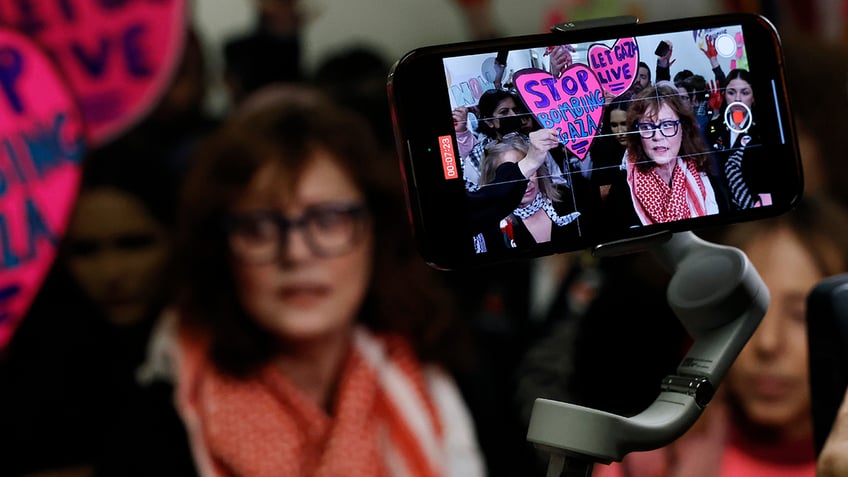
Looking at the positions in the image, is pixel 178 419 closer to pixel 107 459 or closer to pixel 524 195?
pixel 107 459

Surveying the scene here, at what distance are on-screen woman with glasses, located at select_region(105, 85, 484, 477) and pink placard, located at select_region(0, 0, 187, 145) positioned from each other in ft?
0.74

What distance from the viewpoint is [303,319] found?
1.21m

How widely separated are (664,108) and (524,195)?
108 mm

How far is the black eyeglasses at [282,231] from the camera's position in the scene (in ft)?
3.92

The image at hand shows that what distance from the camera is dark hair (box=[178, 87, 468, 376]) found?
48.8 inches

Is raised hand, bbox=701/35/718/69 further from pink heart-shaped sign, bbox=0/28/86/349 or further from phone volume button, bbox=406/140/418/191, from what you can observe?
pink heart-shaped sign, bbox=0/28/86/349

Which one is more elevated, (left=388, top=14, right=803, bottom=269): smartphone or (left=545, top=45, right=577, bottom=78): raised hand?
(left=545, top=45, right=577, bottom=78): raised hand

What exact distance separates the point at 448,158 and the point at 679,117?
0.15 metres

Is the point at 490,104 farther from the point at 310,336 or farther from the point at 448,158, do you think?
the point at 310,336

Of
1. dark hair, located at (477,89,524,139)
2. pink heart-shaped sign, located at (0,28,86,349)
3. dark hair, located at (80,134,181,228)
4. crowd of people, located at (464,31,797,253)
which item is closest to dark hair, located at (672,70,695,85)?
crowd of people, located at (464,31,797,253)

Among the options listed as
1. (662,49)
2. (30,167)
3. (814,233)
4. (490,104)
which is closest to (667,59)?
(662,49)

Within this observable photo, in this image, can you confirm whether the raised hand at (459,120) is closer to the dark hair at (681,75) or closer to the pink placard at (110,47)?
the dark hair at (681,75)

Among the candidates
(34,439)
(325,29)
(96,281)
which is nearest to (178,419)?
(34,439)

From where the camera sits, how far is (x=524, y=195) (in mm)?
546
